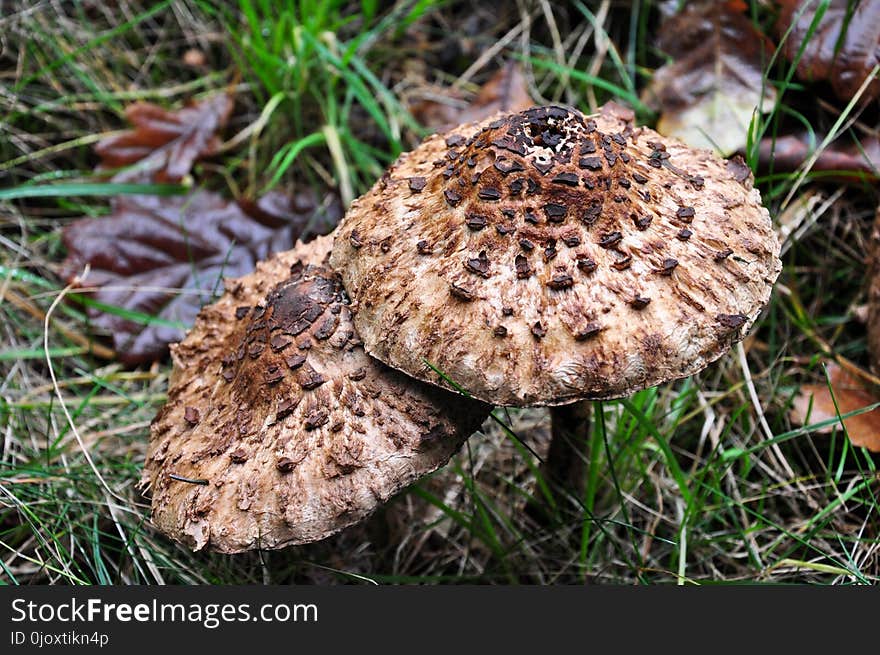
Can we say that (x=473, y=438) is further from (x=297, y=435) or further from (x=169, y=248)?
(x=169, y=248)

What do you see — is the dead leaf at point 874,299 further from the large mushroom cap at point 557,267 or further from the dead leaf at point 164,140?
the dead leaf at point 164,140

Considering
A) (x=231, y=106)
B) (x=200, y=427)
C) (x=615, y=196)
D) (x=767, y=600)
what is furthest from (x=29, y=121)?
(x=767, y=600)

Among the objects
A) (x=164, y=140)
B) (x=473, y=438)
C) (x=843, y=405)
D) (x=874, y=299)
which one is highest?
(x=164, y=140)

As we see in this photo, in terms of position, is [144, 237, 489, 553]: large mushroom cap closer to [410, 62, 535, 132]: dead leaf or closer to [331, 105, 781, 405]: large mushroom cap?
[331, 105, 781, 405]: large mushroom cap

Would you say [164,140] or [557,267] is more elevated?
[557,267]

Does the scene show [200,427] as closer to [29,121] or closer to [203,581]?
[203,581]

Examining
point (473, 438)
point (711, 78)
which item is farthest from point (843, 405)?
point (711, 78)

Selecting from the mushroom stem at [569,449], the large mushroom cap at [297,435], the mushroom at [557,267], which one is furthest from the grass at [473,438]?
the mushroom at [557,267]
